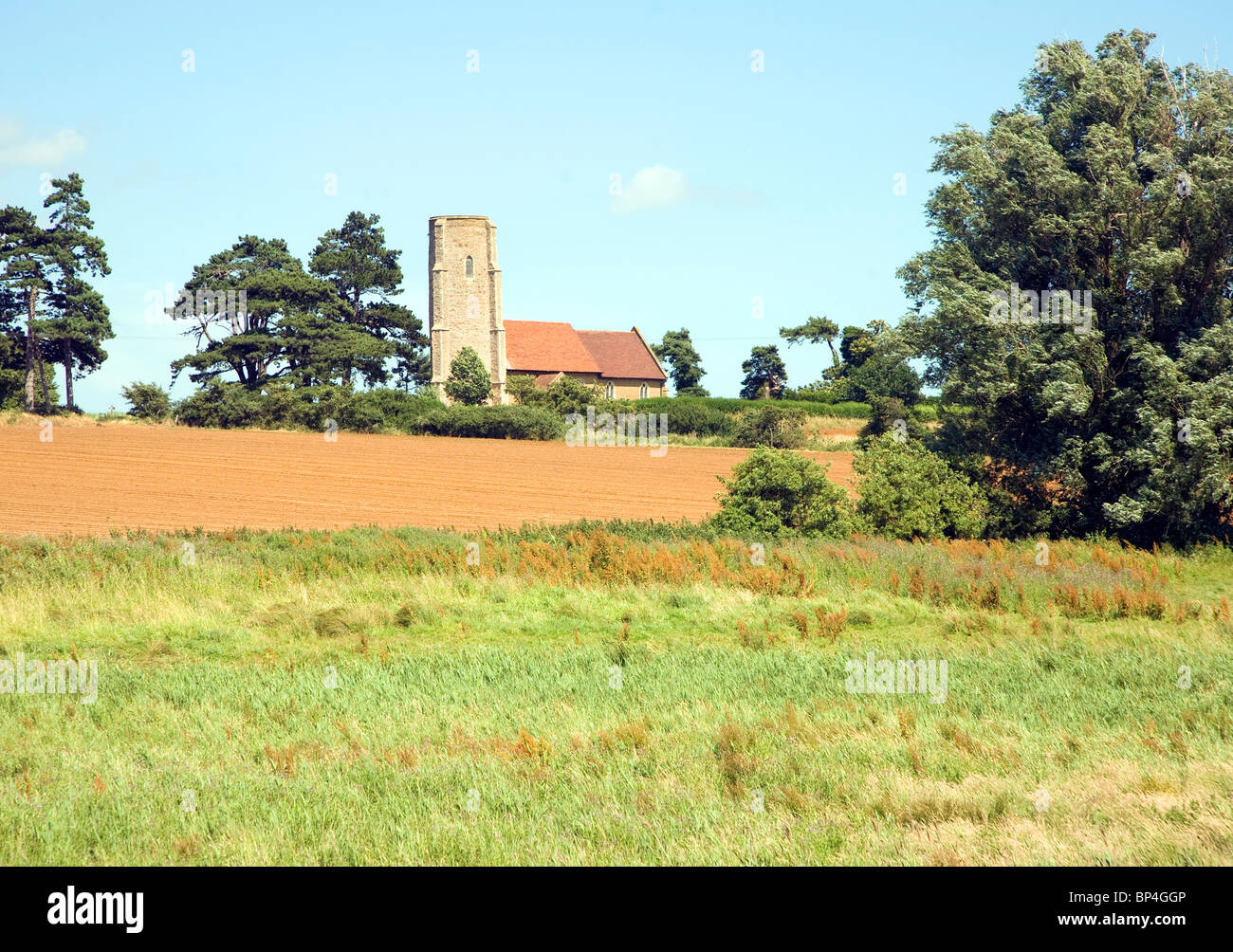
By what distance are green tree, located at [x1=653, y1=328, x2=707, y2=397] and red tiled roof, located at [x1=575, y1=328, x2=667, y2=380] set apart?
287 inches

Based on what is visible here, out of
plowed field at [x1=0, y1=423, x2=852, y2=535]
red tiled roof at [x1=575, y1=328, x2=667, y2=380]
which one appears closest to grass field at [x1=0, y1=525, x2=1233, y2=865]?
plowed field at [x1=0, y1=423, x2=852, y2=535]

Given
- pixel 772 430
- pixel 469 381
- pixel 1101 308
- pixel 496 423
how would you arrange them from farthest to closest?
1. pixel 469 381
2. pixel 496 423
3. pixel 772 430
4. pixel 1101 308

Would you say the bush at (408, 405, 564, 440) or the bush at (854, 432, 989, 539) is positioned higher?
the bush at (408, 405, 564, 440)

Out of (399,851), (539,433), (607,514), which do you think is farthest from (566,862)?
(539,433)

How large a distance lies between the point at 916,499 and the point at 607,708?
15.3m

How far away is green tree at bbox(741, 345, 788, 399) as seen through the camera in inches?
4272

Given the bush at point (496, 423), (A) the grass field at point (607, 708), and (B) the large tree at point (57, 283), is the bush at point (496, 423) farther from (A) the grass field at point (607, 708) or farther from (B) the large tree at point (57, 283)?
(A) the grass field at point (607, 708)

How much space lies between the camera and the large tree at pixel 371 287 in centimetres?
8081

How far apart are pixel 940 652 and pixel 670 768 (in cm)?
631

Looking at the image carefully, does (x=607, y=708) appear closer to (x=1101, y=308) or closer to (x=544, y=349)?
(x=1101, y=308)

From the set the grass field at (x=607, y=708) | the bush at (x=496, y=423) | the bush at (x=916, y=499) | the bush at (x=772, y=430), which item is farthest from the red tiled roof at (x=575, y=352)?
the grass field at (x=607, y=708)

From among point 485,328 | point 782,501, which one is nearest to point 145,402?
point 485,328

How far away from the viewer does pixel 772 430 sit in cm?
6594

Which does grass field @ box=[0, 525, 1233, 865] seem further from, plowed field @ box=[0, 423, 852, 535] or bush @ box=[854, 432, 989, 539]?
plowed field @ box=[0, 423, 852, 535]
